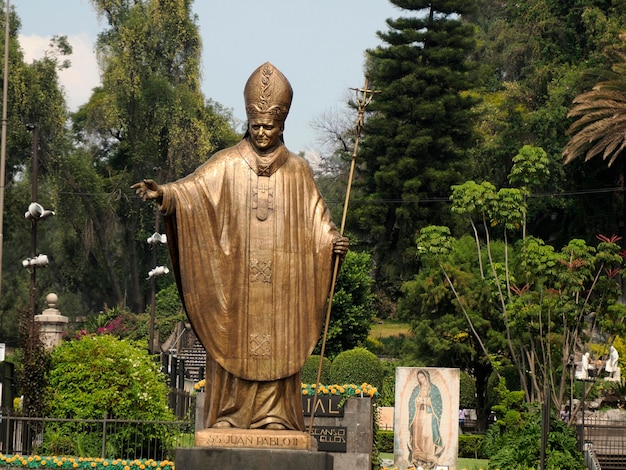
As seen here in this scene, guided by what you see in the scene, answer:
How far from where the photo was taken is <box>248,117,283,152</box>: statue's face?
14930mm

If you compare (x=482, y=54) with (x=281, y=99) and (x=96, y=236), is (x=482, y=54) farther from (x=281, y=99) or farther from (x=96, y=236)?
(x=281, y=99)

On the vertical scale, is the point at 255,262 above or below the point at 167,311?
below

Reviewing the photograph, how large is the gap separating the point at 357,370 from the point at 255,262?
2723 centimetres

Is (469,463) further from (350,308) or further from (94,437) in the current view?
(350,308)

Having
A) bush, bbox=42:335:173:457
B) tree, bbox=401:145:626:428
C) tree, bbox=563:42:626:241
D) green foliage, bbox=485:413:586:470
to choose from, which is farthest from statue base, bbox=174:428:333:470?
tree, bbox=563:42:626:241

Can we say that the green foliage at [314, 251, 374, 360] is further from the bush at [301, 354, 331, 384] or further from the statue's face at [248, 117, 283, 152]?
the statue's face at [248, 117, 283, 152]

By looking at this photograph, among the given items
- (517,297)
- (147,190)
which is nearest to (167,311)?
(517,297)

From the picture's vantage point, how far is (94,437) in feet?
89.8

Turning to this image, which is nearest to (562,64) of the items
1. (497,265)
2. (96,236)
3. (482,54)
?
(482,54)

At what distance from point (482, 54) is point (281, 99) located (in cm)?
6619

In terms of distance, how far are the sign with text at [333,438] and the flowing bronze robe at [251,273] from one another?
962 centimetres

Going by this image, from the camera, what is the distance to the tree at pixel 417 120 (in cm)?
5878

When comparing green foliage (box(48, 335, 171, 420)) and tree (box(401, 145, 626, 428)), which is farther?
tree (box(401, 145, 626, 428))

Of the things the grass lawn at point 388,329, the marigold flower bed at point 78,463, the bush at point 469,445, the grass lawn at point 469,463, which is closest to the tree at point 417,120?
the grass lawn at point 388,329
